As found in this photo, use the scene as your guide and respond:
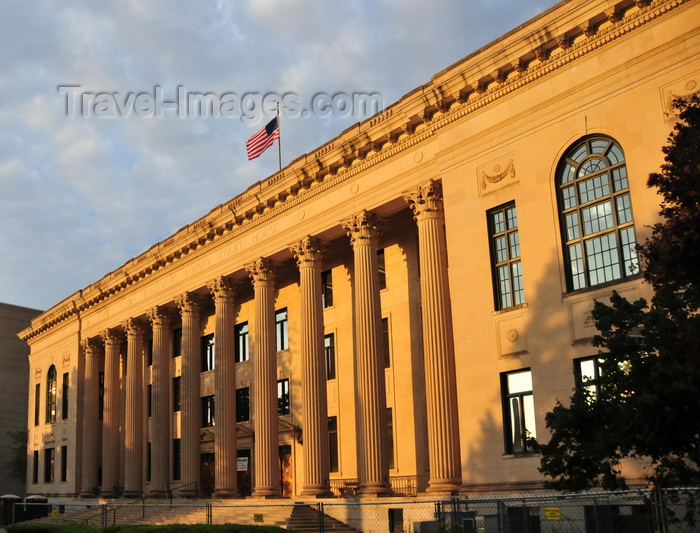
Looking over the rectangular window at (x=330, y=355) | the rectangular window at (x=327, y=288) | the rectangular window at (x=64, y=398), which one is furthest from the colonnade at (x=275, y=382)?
the rectangular window at (x=64, y=398)

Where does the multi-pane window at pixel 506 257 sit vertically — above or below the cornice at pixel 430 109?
below

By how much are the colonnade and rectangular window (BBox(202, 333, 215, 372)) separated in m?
2.09

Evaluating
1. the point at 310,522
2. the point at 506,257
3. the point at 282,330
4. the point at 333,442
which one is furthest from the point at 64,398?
the point at 506,257

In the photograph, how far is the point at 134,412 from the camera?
48594 mm

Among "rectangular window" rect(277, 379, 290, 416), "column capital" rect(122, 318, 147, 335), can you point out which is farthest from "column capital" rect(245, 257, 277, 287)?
"column capital" rect(122, 318, 147, 335)

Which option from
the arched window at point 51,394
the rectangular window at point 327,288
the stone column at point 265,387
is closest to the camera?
the stone column at point 265,387

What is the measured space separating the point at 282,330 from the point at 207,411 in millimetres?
8550

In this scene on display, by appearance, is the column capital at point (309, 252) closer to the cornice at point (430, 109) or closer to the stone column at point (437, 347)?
the cornice at point (430, 109)

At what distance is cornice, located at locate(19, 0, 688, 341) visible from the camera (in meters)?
24.1

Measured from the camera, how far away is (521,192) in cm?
2583

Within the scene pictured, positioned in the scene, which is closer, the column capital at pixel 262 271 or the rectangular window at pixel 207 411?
the column capital at pixel 262 271

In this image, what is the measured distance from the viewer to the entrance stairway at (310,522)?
2894 centimetres

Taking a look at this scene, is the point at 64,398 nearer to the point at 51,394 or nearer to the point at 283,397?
the point at 51,394

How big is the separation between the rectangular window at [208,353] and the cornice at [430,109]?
17.0ft
